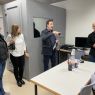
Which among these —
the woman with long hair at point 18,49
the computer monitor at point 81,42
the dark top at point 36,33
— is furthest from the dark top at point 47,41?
the computer monitor at point 81,42

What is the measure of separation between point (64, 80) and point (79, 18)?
274cm

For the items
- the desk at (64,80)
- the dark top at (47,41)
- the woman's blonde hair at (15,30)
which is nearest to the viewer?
the desk at (64,80)

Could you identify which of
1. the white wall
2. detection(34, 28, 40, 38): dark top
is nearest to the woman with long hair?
detection(34, 28, 40, 38): dark top

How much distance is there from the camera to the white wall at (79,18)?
371cm

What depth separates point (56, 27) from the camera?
3.89m

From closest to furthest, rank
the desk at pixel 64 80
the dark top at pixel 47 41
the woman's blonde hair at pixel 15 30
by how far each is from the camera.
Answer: the desk at pixel 64 80
the woman's blonde hair at pixel 15 30
the dark top at pixel 47 41

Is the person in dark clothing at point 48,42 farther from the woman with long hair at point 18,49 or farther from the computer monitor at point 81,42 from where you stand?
the computer monitor at point 81,42

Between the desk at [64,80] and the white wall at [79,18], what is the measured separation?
2.01 metres

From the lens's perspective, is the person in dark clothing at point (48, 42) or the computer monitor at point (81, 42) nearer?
the person in dark clothing at point (48, 42)

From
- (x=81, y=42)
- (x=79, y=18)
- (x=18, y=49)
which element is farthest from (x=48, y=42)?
(x=79, y=18)

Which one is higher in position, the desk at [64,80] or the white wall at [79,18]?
the white wall at [79,18]

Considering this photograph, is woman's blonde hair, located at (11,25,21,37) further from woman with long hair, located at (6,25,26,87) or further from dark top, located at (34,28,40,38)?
dark top, located at (34,28,40,38)

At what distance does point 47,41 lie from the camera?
3100 millimetres

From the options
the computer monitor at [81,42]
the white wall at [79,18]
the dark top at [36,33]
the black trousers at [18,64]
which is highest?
the white wall at [79,18]
